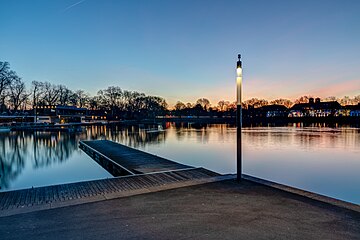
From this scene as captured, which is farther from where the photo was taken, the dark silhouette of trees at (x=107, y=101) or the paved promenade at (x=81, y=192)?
the dark silhouette of trees at (x=107, y=101)

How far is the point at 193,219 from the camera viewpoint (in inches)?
174

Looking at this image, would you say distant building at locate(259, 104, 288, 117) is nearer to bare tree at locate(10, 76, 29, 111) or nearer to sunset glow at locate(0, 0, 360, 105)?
sunset glow at locate(0, 0, 360, 105)

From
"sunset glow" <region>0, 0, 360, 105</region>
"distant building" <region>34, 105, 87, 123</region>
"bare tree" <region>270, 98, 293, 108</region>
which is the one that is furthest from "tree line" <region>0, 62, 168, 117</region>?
"bare tree" <region>270, 98, 293, 108</region>

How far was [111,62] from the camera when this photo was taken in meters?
81.6

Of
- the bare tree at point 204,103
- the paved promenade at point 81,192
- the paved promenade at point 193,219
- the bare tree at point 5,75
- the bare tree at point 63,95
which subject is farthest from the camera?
the bare tree at point 204,103

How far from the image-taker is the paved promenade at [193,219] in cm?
384

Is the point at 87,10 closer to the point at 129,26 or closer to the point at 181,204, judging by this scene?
the point at 129,26

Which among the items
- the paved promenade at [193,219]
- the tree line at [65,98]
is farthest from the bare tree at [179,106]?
the paved promenade at [193,219]

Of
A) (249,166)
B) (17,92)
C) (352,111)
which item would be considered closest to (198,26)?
(249,166)

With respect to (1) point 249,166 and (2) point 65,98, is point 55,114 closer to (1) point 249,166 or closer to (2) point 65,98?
(2) point 65,98

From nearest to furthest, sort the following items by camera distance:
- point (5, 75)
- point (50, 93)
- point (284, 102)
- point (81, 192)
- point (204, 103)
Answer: point (81, 192), point (5, 75), point (50, 93), point (204, 103), point (284, 102)

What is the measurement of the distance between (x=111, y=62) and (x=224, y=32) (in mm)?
60340

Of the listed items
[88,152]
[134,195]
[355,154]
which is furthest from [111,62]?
[134,195]

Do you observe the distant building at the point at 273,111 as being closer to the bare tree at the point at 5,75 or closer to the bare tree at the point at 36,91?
the bare tree at the point at 36,91
